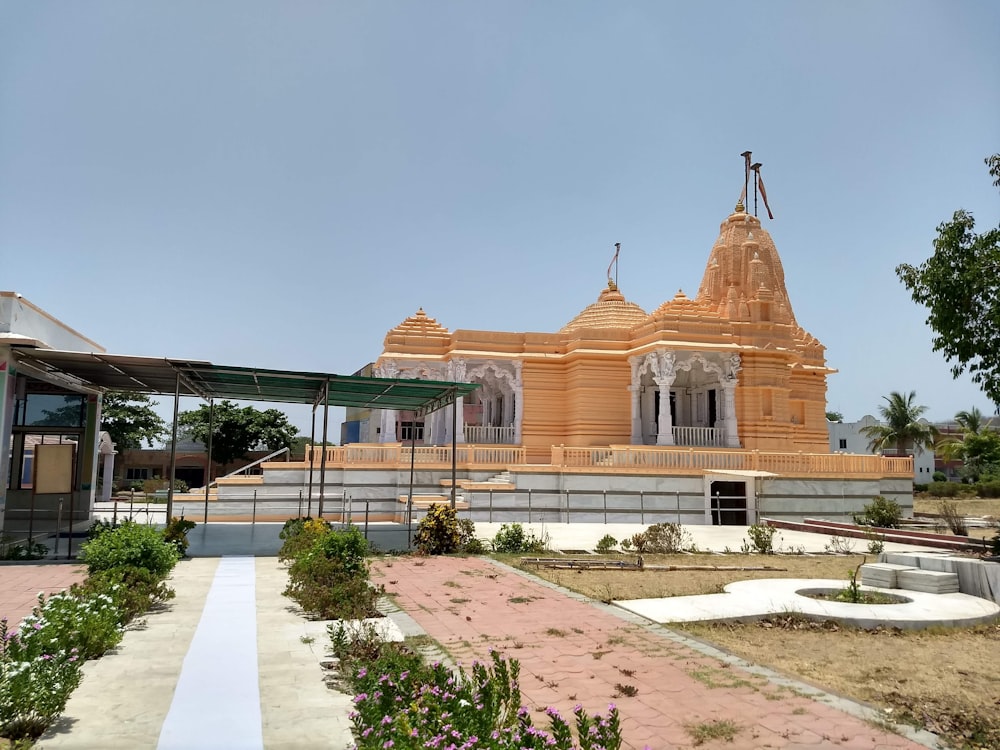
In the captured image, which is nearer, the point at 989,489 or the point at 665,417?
the point at 665,417

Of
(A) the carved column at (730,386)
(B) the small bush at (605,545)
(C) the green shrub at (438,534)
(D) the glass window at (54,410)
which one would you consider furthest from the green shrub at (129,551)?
(A) the carved column at (730,386)

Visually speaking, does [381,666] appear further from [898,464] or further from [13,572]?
[898,464]

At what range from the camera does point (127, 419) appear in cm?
4253

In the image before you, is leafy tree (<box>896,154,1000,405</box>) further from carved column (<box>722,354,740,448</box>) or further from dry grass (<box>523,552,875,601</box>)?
carved column (<box>722,354,740,448</box>)

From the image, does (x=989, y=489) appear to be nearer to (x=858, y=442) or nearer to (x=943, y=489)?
(x=943, y=489)

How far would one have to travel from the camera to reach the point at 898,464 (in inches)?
984

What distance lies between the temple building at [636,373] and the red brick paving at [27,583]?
53.7 feet

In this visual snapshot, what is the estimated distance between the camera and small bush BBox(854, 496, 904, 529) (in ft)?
72.0

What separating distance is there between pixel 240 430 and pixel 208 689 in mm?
43332

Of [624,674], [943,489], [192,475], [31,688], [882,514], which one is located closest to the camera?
[31,688]

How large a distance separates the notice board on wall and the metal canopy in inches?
62.6

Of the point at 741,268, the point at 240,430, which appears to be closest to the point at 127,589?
the point at 741,268

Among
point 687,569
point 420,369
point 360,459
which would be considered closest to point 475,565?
point 687,569

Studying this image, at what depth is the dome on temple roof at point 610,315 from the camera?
101 feet
